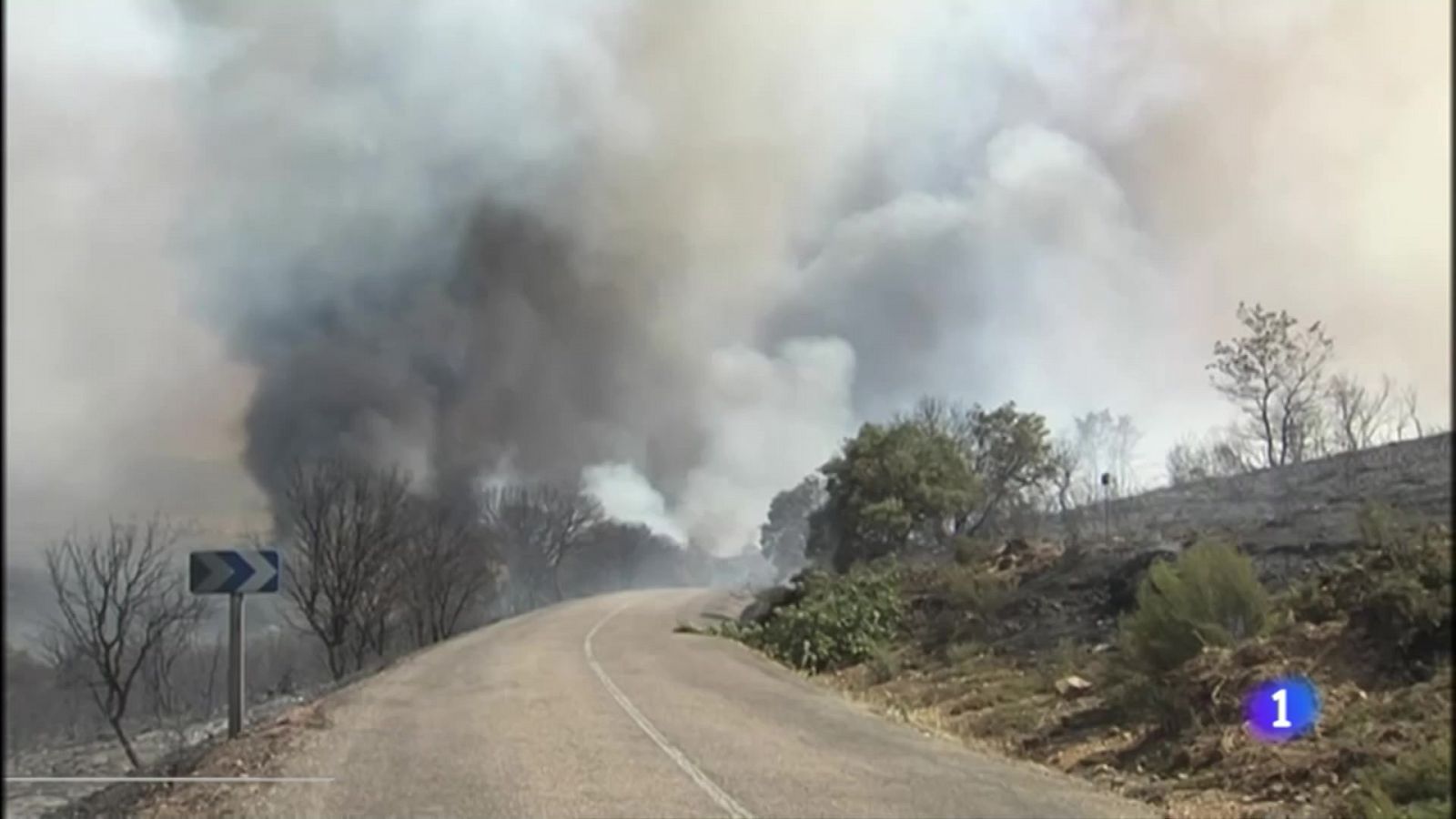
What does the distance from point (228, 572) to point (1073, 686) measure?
28.7 ft

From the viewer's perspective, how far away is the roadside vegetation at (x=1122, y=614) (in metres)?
9.49

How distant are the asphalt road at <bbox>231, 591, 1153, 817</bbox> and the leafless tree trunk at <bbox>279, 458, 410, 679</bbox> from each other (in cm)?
1324

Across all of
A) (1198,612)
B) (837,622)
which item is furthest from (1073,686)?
(837,622)

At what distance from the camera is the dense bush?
21438 millimetres

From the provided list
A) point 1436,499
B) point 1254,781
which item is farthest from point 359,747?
point 1436,499

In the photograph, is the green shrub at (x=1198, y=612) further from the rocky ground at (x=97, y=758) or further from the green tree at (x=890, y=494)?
the green tree at (x=890, y=494)

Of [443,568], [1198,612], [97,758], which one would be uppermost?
[443,568]

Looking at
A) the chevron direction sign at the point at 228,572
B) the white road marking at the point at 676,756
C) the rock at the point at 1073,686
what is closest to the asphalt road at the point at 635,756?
the white road marking at the point at 676,756

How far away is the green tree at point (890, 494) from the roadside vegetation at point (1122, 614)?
5 cm

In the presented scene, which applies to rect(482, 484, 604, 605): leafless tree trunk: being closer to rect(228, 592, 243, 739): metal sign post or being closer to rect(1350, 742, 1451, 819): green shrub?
rect(228, 592, 243, 739): metal sign post

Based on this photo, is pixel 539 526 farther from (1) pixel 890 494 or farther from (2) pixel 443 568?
(1) pixel 890 494

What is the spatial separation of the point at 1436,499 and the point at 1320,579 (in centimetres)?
173

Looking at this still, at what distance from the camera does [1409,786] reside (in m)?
7.70

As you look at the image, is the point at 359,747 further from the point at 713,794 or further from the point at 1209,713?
the point at 1209,713
